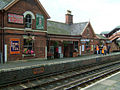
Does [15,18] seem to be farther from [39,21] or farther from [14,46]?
[39,21]

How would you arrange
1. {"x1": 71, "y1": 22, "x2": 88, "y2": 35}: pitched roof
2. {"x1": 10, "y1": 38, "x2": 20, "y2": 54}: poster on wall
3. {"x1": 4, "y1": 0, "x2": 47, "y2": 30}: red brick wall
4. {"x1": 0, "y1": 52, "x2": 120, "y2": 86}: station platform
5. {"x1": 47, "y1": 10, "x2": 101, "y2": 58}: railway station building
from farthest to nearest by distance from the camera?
{"x1": 71, "y1": 22, "x2": 88, "y2": 35}: pitched roof
{"x1": 47, "y1": 10, "x2": 101, "y2": 58}: railway station building
{"x1": 4, "y1": 0, "x2": 47, "y2": 30}: red brick wall
{"x1": 10, "y1": 38, "x2": 20, "y2": 54}: poster on wall
{"x1": 0, "y1": 52, "x2": 120, "y2": 86}: station platform

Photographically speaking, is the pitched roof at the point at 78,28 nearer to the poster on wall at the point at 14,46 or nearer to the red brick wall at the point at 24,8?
the red brick wall at the point at 24,8

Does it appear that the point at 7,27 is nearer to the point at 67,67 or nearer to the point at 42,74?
the point at 42,74

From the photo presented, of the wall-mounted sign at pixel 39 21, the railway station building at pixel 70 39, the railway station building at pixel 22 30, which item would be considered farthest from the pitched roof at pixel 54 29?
the railway station building at pixel 22 30

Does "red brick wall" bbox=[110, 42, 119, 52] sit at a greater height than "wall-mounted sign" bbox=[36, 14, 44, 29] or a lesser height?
lesser

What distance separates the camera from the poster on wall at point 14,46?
14.2 metres

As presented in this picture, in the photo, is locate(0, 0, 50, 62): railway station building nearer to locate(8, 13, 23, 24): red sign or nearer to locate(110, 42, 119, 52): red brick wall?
locate(8, 13, 23, 24): red sign

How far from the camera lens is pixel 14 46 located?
1448 centimetres

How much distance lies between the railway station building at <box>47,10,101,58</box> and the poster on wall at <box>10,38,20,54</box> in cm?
489

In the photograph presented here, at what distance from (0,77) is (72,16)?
76.5ft

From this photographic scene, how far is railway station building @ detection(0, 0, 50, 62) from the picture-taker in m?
13.7

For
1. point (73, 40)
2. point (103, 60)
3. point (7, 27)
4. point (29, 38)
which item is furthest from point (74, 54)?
point (7, 27)

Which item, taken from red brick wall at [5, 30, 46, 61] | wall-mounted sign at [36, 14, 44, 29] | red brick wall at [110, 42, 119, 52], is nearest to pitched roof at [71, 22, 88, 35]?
wall-mounted sign at [36, 14, 44, 29]

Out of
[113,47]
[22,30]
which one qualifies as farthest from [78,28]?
[113,47]
